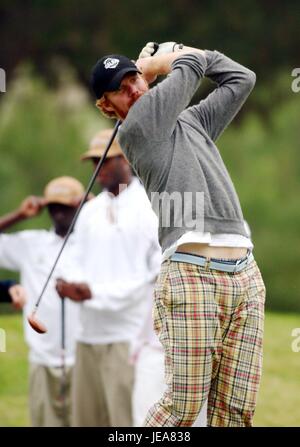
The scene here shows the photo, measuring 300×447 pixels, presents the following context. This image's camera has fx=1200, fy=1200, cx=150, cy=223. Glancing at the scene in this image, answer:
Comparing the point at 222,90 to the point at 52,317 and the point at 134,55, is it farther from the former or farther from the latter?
the point at 134,55

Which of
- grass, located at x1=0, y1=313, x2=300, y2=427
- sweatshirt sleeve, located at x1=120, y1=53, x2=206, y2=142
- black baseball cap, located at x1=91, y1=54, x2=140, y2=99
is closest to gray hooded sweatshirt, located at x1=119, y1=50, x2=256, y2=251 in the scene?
sweatshirt sleeve, located at x1=120, y1=53, x2=206, y2=142

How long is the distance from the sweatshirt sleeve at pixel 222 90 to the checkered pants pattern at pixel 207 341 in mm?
507

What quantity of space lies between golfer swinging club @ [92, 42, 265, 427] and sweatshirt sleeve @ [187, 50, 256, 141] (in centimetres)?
9

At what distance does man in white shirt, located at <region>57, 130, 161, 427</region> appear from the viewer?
5.63m

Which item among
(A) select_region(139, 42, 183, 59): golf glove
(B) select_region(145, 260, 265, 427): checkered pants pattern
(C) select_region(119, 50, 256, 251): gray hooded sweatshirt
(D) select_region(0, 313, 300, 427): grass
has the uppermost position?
(A) select_region(139, 42, 183, 59): golf glove

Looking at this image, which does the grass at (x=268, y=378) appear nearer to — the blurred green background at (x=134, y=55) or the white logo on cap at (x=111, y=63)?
the blurred green background at (x=134, y=55)

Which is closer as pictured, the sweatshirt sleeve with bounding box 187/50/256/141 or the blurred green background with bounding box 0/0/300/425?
the sweatshirt sleeve with bounding box 187/50/256/141

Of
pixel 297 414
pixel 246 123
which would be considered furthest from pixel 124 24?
pixel 297 414

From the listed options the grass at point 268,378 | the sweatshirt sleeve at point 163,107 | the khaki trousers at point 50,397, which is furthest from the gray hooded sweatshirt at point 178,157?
the grass at point 268,378

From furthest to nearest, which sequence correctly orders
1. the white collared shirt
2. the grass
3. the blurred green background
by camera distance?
the blurred green background → the grass → the white collared shirt

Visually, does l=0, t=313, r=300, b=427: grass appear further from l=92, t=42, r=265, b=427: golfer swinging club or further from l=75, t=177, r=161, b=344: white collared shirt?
l=92, t=42, r=265, b=427: golfer swinging club

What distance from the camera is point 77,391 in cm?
585

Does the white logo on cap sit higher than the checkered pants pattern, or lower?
higher
